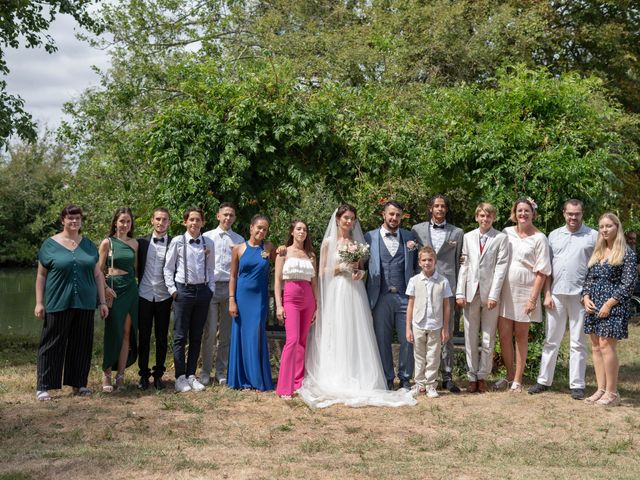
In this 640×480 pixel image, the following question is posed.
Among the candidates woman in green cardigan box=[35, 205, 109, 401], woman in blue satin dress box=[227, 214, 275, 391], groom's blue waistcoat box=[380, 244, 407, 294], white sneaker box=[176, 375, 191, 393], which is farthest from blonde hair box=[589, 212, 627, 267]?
woman in green cardigan box=[35, 205, 109, 401]

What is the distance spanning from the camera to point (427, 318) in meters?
7.60

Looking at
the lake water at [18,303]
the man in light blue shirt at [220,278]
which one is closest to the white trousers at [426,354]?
the man in light blue shirt at [220,278]

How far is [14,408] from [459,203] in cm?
818

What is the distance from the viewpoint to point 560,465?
5422 mm

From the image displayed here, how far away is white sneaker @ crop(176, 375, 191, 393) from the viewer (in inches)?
303

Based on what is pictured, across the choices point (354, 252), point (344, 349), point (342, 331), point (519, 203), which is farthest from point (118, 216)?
point (519, 203)

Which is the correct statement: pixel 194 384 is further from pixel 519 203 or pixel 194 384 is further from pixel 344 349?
pixel 519 203

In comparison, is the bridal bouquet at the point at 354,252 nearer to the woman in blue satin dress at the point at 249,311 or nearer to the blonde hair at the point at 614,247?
the woman in blue satin dress at the point at 249,311

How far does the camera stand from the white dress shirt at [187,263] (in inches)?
304

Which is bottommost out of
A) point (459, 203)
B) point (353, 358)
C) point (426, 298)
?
point (353, 358)

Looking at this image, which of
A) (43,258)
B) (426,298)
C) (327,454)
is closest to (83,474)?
(327,454)

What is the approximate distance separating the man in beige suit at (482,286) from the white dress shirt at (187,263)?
263 cm

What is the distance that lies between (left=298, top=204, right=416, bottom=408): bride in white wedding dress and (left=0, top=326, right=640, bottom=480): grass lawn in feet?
1.72

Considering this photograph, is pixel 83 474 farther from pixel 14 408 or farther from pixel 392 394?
pixel 392 394
